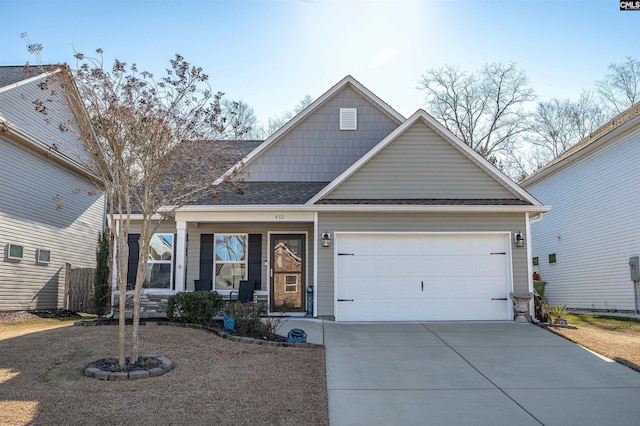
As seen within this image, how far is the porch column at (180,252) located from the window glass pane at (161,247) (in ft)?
2.93

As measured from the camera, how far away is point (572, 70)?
14.6 metres

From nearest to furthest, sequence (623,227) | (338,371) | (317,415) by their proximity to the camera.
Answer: (317,415) < (338,371) < (623,227)

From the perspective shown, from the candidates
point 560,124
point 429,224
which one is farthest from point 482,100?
point 429,224

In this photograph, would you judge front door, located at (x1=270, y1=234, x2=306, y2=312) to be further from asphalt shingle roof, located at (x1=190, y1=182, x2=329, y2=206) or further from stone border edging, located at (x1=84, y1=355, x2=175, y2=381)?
stone border edging, located at (x1=84, y1=355, x2=175, y2=381)

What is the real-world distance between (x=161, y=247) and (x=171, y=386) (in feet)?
24.1

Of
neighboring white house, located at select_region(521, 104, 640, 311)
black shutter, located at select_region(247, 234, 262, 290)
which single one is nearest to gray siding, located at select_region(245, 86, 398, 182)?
black shutter, located at select_region(247, 234, 262, 290)

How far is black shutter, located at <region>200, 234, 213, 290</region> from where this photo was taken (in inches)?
512

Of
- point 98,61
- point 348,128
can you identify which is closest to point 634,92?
point 348,128

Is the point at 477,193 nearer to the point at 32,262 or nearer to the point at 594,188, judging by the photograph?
the point at 594,188

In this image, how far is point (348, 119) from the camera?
1491 centimetres

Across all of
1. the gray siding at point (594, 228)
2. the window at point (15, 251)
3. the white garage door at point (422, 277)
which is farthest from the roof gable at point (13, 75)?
the gray siding at point (594, 228)

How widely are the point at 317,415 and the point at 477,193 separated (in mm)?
7904

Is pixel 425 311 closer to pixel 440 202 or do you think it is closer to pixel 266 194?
pixel 440 202

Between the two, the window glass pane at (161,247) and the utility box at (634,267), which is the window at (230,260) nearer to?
the window glass pane at (161,247)
